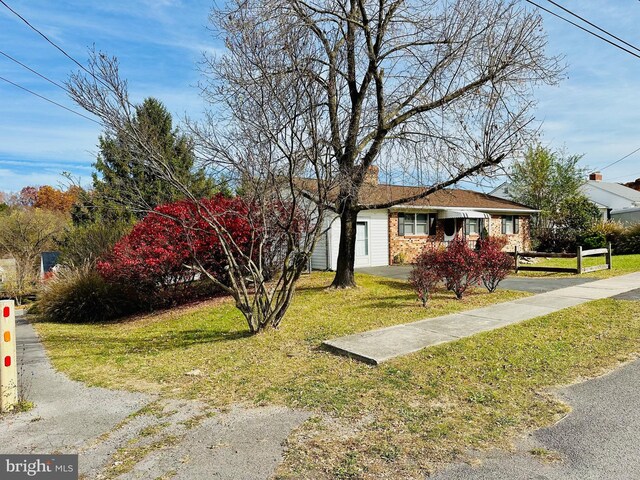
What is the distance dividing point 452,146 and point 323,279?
5.77 meters

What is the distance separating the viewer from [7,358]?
399cm

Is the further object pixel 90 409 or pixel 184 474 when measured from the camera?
pixel 90 409

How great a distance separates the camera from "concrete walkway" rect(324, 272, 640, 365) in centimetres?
571

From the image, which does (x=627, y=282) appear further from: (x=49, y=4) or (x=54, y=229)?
(x=54, y=229)

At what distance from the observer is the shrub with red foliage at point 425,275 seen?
880 centimetres

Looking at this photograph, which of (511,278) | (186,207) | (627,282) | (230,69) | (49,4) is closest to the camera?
(230,69)

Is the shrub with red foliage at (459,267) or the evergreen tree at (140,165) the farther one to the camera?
the shrub with red foliage at (459,267)

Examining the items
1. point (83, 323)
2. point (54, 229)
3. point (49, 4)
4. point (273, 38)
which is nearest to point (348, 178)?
point (273, 38)

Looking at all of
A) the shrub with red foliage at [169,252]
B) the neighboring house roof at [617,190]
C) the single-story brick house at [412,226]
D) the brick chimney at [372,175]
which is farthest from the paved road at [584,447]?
the neighboring house roof at [617,190]

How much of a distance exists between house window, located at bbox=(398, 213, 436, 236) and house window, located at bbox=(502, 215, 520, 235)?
5900 millimetres

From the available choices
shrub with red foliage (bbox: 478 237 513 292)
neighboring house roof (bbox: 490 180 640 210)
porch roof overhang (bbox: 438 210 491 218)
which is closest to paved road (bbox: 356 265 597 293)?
shrub with red foliage (bbox: 478 237 513 292)

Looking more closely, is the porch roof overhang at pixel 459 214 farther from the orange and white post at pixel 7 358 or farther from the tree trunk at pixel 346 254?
the orange and white post at pixel 7 358

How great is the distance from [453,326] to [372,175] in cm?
573

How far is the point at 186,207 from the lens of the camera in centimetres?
990
